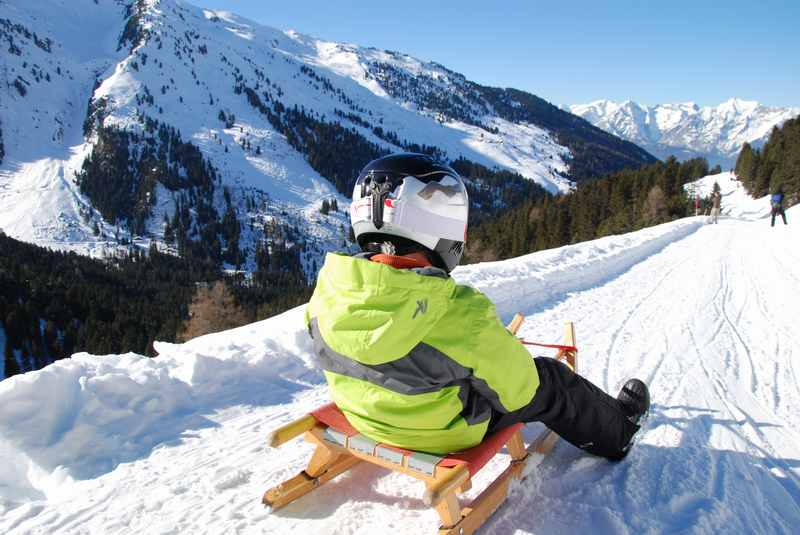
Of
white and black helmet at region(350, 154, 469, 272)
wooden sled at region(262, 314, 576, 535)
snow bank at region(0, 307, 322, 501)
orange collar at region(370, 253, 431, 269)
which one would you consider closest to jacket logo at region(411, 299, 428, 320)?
orange collar at region(370, 253, 431, 269)

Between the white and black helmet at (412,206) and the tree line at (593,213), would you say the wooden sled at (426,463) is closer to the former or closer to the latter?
the white and black helmet at (412,206)

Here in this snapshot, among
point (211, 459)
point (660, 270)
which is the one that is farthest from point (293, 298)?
point (211, 459)

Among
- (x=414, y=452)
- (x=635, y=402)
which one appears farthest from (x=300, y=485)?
(x=635, y=402)

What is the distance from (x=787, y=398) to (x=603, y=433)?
2975mm

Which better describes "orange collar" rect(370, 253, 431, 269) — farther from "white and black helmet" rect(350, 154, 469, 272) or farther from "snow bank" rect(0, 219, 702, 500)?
"snow bank" rect(0, 219, 702, 500)

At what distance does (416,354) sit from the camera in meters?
2.31

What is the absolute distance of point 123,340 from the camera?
241 ft

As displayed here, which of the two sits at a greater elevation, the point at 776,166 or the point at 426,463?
the point at 776,166

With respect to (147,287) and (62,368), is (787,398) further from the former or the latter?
(147,287)

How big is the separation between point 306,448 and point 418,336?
2.11 metres

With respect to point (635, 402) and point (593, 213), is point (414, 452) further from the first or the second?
point (593, 213)

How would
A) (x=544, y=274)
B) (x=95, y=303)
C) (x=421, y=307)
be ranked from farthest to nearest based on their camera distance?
(x=95, y=303), (x=544, y=274), (x=421, y=307)

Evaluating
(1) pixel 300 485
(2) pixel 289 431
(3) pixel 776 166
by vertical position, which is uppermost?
(3) pixel 776 166

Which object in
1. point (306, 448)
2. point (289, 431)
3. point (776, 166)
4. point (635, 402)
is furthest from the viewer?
point (776, 166)
